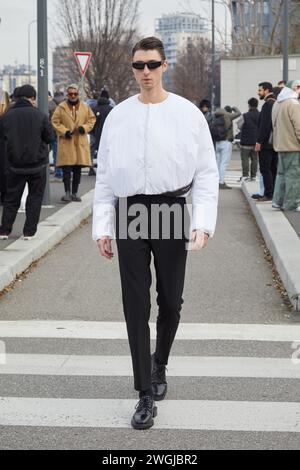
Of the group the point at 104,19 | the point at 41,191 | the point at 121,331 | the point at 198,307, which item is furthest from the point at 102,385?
the point at 104,19

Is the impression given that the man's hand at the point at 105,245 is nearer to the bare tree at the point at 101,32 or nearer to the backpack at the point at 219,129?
the backpack at the point at 219,129

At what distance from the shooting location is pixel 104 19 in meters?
51.5

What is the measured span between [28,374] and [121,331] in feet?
4.77

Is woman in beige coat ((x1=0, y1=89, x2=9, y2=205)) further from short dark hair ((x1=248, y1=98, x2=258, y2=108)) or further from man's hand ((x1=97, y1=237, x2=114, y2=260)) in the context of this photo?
man's hand ((x1=97, y1=237, x2=114, y2=260))

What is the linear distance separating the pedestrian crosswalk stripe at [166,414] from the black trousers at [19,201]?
6.28 m

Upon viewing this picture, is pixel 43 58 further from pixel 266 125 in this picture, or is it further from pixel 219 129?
pixel 219 129

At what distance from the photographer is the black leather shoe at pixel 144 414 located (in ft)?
17.6

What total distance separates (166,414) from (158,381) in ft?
1.16

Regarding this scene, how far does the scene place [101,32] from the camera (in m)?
51.2

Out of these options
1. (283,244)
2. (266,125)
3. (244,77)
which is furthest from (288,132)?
(244,77)

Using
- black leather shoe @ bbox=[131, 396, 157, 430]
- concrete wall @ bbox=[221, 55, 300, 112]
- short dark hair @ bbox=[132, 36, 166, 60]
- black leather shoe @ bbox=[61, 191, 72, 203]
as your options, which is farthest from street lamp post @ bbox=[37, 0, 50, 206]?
concrete wall @ bbox=[221, 55, 300, 112]

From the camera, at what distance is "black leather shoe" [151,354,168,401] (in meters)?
5.96

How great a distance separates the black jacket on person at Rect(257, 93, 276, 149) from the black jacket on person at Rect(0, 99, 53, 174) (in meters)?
4.64
